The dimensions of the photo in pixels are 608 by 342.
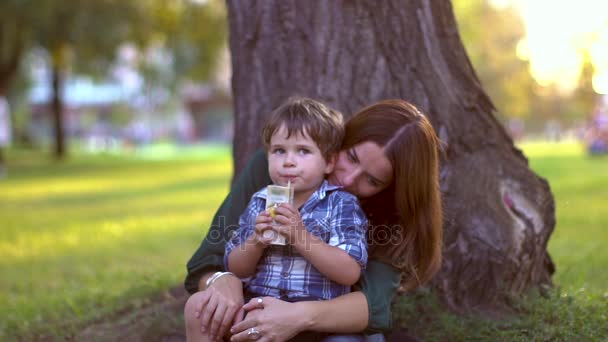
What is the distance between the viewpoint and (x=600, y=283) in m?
4.68

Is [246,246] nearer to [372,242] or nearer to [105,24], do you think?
[372,242]

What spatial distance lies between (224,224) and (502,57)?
35896 millimetres

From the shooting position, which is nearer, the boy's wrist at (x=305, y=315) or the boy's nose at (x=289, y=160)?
the boy's wrist at (x=305, y=315)

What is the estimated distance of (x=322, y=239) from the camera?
258 cm

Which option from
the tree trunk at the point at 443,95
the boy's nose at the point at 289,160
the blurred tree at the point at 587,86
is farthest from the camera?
the blurred tree at the point at 587,86

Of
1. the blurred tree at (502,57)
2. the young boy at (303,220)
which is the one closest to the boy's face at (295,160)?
the young boy at (303,220)

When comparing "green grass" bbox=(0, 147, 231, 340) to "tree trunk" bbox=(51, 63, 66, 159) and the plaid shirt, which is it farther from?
"tree trunk" bbox=(51, 63, 66, 159)

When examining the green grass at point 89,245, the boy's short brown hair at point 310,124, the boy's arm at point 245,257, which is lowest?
the green grass at point 89,245

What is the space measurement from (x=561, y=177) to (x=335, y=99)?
1125 cm

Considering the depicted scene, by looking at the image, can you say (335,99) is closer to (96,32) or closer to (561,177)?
(561,177)

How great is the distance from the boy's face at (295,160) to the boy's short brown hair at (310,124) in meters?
0.02

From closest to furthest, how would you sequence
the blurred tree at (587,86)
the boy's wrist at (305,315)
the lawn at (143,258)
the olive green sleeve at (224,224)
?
1. the boy's wrist at (305,315)
2. the olive green sleeve at (224,224)
3. the lawn at (143,258)
4. the blurred tree at (587,86)

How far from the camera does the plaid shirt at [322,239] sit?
101 inches

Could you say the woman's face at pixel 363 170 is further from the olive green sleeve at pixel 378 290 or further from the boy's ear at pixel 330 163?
the olive green sleeve at pixel 378 290
